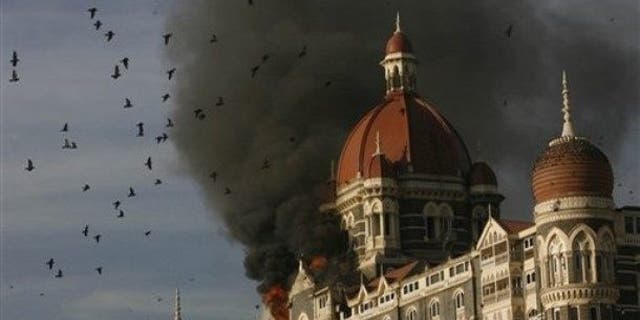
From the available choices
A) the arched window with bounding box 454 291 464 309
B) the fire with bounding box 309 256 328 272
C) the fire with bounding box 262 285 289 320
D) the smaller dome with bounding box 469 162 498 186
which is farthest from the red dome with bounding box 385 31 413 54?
the arched window with bounding box 454 291 464 309

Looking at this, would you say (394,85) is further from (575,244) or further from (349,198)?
(575,244)

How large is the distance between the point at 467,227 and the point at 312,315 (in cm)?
1417

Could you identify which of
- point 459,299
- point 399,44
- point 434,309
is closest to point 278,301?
point 399,44

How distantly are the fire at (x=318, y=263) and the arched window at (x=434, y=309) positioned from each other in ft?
66.9

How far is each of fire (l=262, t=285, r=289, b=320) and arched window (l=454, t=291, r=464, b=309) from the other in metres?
27.4

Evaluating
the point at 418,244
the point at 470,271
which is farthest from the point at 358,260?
the point at 470,271

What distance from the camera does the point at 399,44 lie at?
19100 cm

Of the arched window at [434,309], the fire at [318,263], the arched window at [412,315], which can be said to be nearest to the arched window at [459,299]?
the arched window at [434,309]

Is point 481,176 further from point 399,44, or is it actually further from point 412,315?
point 412,315

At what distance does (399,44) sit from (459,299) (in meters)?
34.2

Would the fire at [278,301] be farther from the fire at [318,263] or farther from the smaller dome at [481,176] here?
the smaller dome at [481,176]

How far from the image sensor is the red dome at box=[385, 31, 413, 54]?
190750 millimetres

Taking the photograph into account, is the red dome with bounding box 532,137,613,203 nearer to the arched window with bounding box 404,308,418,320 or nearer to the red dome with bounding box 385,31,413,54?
the arched window with bounding box 404,308,418,320

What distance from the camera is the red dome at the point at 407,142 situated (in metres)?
185
